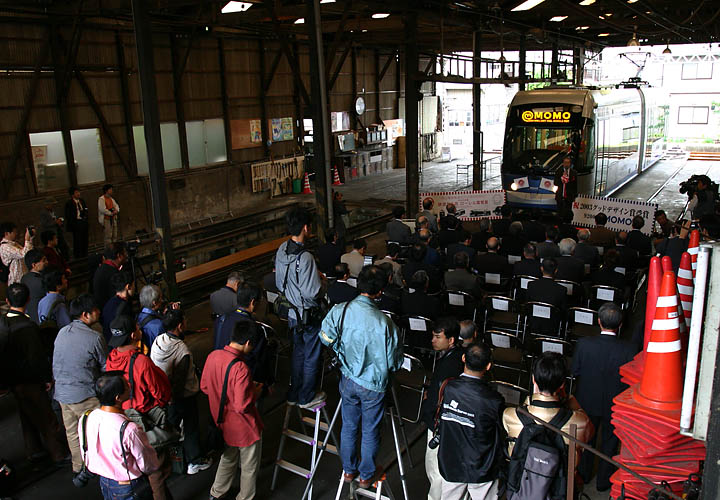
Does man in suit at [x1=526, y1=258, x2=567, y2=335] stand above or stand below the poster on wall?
below

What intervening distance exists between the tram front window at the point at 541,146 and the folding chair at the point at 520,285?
6792mm

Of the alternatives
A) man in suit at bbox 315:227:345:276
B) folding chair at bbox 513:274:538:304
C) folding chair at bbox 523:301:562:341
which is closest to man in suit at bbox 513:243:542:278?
folding chair at bbox 513:274:538:304

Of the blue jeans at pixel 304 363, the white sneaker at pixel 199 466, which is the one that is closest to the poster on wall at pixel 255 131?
the blue jeans at pixel 304 363

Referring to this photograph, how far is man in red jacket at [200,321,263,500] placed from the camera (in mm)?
4520

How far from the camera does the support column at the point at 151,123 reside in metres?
8.95

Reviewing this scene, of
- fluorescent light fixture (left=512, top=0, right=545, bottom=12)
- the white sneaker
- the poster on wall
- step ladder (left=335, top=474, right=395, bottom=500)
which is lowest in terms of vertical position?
the white sneaker

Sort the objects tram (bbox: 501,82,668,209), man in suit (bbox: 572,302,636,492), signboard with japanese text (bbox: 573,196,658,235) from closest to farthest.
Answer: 1. man in suit (bbox: 572,302,636,492)
2. signboard with japanese text (bbox: 573,196,658,235)
3. tram (bbox: 501,82,668,209)

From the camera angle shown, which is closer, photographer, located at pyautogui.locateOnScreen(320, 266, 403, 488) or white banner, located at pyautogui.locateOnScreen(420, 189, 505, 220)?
photographer, located at pyautogui.locateOnScreen(320, 266, 403, 488)

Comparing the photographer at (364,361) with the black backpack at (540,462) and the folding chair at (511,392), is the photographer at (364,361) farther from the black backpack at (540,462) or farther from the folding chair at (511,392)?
the black backpack at (540,462)

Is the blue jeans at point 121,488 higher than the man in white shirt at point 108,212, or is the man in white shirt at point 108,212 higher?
the man in white shirt at point 108,212

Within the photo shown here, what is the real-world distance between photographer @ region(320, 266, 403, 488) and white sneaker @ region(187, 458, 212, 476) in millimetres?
1669

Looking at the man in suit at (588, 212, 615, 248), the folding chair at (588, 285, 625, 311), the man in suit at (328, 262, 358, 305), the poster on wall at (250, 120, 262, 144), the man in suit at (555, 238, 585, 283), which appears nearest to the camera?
the man in suit at (328, 262, 358, 305)

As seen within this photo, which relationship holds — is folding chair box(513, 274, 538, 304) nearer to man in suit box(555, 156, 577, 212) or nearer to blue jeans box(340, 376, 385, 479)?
blue jeans box(340, 376, 385, 479)

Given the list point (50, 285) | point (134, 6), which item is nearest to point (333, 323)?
point (50, 285)
